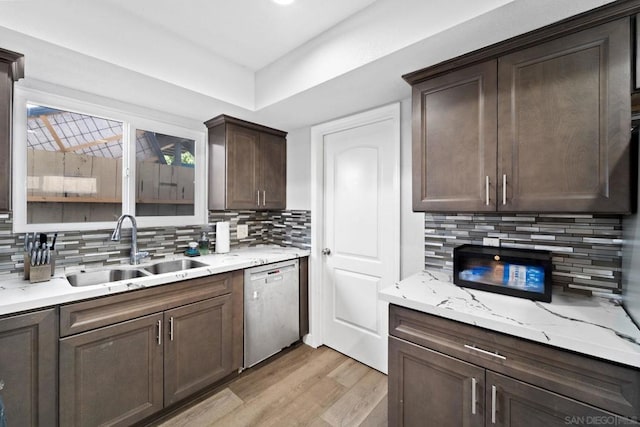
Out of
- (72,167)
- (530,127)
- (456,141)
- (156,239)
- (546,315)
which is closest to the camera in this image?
(546,315)

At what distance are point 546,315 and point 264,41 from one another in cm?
224

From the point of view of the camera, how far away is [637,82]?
42.8 inches

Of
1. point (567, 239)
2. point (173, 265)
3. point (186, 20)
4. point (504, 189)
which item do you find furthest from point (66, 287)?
point (567, 239)

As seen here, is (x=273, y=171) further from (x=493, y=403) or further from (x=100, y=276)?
(x=493, y=403)

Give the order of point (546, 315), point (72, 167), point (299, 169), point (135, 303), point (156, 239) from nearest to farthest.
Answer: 1. point (546, 315)
2. point (135, 303)
3. point (72, 167)
4. point (156, 239)
5. point (299, 169)

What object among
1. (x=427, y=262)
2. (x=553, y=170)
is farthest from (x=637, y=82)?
(x=427, y=262)

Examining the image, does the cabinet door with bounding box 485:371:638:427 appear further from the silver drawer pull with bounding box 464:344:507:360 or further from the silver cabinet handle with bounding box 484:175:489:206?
the silver cabinet handle with bounding box 484:175:489:206

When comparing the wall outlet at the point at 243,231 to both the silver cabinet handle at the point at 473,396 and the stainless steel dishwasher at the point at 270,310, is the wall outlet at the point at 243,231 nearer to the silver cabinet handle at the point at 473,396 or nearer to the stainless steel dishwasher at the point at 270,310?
the stainless steel dishwasher at the point at 270,310

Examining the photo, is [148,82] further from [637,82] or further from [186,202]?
[637,82]

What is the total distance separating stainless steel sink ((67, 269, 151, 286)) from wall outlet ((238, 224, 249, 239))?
3.33ft

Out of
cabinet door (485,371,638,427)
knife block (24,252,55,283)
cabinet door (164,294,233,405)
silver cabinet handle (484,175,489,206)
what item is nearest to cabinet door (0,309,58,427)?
knife block (24,252,55,283)

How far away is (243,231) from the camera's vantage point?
290cm

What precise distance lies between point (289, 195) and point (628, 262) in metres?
2.49

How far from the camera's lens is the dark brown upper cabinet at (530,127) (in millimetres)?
1129
